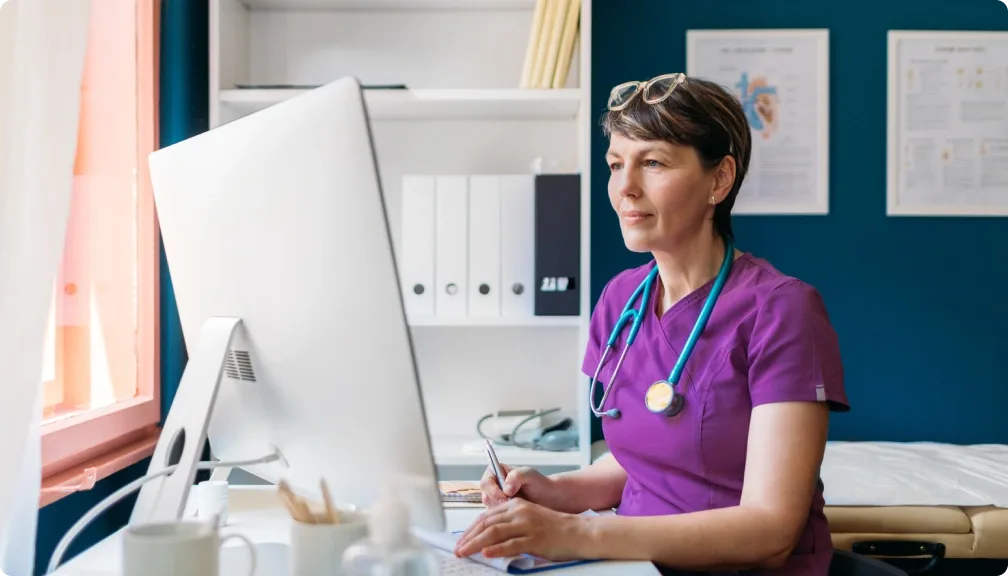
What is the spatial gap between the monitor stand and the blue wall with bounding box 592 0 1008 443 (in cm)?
155

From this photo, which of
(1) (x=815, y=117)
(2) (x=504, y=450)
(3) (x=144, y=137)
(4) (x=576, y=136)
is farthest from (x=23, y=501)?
(1) (x=815, y=117)

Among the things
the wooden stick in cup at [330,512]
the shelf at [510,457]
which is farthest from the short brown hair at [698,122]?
the shelf at [510,457]

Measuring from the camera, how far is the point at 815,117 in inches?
91.3

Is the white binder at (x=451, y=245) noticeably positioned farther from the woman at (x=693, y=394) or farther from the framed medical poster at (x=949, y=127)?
the framed medical poster at (x=949, y=127)

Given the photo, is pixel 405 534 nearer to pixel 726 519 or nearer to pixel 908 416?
pixel 726 519

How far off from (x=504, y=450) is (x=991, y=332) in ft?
4.75

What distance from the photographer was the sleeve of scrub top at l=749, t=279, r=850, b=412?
1.11 metres

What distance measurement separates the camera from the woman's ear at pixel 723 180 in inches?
52.1

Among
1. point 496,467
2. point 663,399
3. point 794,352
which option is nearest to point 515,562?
point 496,467

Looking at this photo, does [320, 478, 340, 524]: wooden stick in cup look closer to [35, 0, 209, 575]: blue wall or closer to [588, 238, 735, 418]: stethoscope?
[588, 238, 735, 418]: stethoscope

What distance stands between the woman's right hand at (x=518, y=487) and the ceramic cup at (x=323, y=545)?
1.47 ft

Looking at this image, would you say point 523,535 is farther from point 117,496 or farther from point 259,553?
point 117,496

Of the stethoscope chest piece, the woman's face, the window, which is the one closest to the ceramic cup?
the stethoscope chest piece

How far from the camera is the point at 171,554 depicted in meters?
0.69
